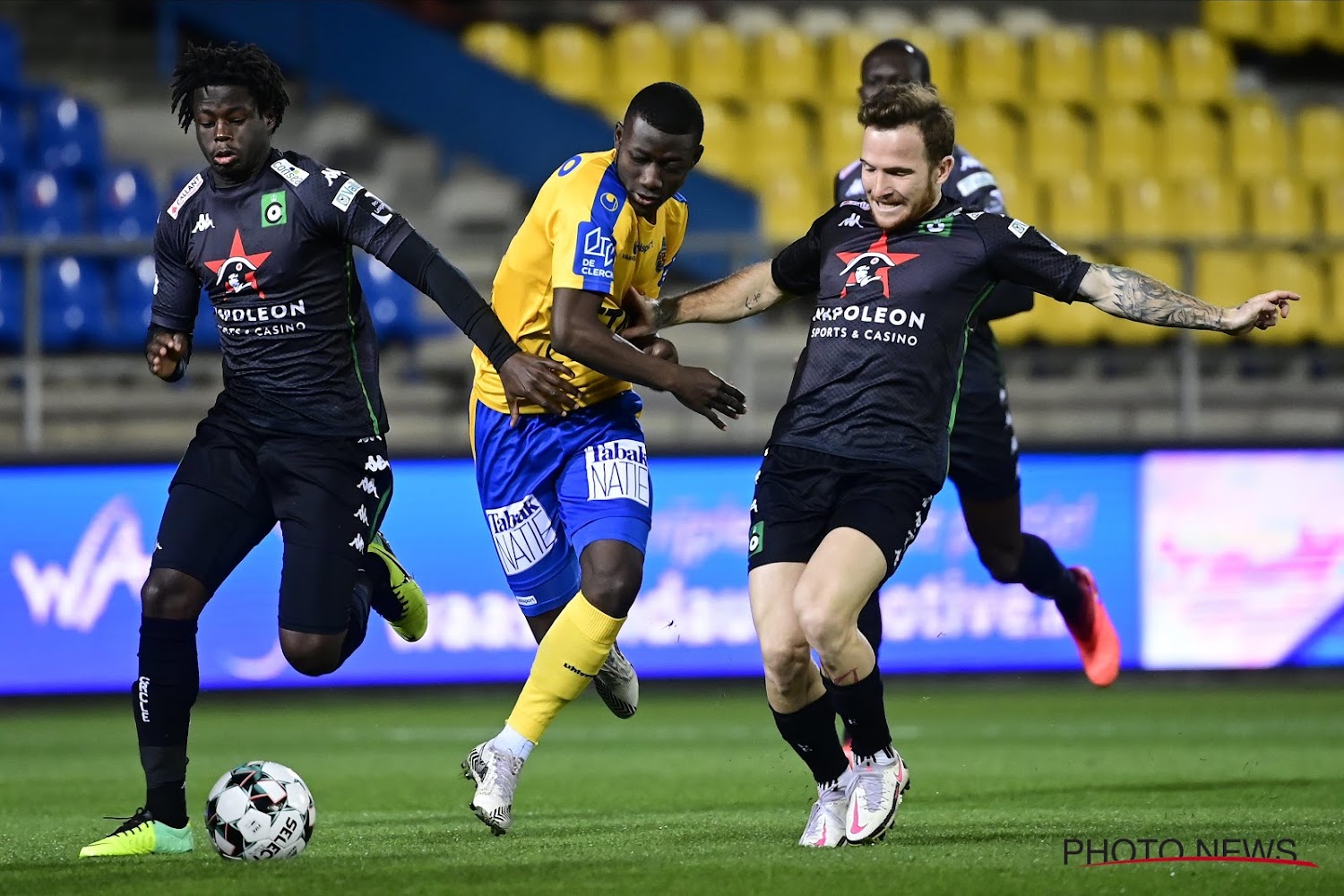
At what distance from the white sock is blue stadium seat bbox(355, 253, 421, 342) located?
7.61 metres

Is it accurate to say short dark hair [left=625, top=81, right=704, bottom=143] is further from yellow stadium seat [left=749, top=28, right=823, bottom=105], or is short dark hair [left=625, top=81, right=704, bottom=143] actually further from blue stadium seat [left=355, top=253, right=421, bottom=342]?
yellow stadium seat [left=749, top=28, right=823, bottom=105]

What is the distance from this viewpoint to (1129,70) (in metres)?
17.8

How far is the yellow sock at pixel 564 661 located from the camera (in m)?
6.09

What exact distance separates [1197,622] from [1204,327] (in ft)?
20.0

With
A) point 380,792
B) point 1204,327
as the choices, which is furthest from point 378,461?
point 1204,327

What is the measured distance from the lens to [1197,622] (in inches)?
452

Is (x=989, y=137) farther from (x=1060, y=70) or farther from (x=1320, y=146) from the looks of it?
(x=1320, y=146)

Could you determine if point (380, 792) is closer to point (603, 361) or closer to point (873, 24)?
point (603, 361)

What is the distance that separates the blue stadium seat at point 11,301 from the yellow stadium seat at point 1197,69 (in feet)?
34.6

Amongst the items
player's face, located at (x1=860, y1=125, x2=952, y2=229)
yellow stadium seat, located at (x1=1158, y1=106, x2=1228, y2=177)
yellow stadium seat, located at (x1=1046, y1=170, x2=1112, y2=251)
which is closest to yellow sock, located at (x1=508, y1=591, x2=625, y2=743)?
player's face, located at (x1=860, y1=125, x2=952, y2=229)

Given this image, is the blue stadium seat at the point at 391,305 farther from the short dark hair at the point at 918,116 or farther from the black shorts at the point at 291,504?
the short dark hair at the point at 918,116

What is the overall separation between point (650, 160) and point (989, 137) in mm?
11084

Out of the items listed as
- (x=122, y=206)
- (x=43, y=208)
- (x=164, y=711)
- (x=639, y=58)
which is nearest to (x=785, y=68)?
(x=639, y=58)

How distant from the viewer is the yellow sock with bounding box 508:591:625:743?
20.0 feet
